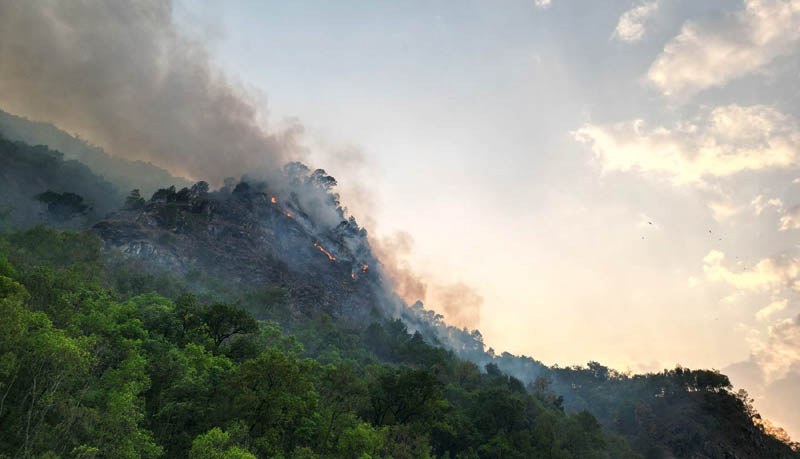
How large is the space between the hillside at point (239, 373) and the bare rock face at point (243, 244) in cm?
75

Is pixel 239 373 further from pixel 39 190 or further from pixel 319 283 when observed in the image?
pixel 39 190

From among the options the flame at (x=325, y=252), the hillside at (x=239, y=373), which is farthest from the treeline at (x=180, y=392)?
the flame at (x=325, y=252)

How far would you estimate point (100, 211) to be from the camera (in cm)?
16712

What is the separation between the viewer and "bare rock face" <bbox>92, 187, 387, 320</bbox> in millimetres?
125375

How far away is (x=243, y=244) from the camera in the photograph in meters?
156

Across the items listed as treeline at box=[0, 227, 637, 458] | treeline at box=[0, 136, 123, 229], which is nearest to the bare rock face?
treeline at box=[0, 136, 123, 229]

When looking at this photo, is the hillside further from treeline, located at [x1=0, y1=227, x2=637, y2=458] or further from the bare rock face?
the bare rock face

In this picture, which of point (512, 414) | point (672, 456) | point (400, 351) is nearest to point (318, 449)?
point (512, 414)

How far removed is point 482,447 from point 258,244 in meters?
123

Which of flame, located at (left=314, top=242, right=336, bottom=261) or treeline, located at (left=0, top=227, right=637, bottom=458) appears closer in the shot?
treeline, located at (left=0, top=227, right=637, bottom=458)

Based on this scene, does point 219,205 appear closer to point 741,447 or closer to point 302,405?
point 302,405

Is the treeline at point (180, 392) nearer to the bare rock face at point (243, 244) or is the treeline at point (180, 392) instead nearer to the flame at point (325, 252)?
the bare rock face at point (243, 244)

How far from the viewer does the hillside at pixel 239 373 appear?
86.6 feet

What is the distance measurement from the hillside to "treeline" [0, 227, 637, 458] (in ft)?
0.57
